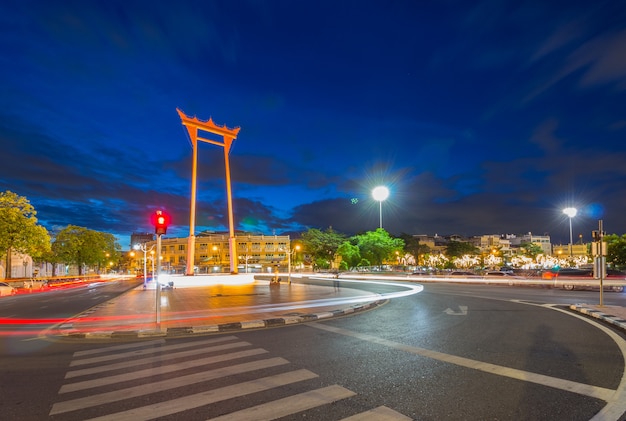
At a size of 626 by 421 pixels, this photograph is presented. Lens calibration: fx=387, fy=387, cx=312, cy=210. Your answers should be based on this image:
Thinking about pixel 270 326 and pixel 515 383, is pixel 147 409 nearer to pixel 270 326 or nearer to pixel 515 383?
pixel 515 383

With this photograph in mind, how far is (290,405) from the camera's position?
16.0 feet

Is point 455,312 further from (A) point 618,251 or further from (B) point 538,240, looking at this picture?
(B) point 538,240

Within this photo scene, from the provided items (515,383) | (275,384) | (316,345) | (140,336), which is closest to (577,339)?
(515,383)

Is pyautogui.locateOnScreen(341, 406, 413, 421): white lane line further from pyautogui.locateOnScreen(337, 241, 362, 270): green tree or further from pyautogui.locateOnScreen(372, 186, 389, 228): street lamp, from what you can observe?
pyautogui.locateOnScreen(337, 241, 362, 270): green tree

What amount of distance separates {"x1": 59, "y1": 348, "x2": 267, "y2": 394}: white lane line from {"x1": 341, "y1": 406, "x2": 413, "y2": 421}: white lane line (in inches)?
142

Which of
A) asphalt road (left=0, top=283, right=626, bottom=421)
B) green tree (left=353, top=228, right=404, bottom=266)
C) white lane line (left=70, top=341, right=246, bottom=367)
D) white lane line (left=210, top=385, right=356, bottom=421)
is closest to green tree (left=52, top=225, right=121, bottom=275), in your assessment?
green tree (left=353, top=228, right=404, bottom=266)

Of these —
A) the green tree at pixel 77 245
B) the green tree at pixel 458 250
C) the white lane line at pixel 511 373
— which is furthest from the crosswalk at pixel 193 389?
the green tree at pixel 458 250

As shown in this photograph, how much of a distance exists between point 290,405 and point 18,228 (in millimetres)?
43980

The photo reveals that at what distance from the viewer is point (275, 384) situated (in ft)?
18.8

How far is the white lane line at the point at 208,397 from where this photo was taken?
4613 millimetres

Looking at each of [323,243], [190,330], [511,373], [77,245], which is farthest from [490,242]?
[511,373]

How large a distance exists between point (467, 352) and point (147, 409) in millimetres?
5862

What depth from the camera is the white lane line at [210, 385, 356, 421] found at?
452cm

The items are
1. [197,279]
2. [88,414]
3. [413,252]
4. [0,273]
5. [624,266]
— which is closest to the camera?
[88,414]
